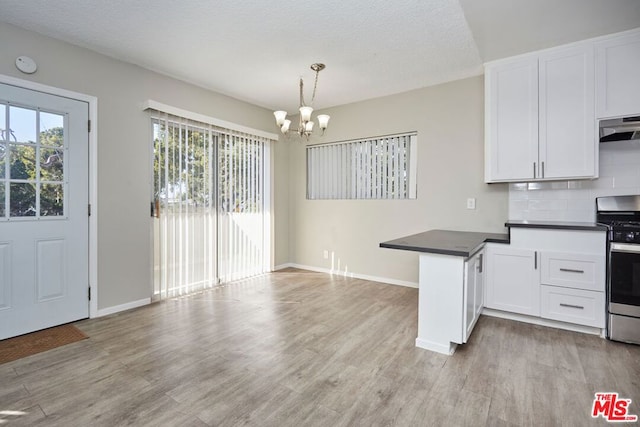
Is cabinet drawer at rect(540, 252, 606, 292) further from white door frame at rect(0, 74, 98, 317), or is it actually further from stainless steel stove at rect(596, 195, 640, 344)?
white door frame at rect(0, 74, 98, 317)

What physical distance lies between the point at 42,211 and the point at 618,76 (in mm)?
5327

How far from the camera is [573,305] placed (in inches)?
108

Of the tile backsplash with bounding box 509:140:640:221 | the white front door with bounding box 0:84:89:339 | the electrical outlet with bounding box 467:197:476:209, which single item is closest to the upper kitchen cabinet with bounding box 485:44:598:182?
the tile backsplash with bounding box 509:140:640:221

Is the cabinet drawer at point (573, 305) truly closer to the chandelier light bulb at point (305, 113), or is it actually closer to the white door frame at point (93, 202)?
the chandelier light bulb at point (305, 113)

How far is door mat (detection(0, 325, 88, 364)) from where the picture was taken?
237 centimetres

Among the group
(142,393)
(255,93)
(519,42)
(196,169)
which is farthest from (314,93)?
(142,393)

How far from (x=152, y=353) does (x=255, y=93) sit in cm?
341

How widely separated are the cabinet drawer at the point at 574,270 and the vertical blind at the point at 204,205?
12.2 ft

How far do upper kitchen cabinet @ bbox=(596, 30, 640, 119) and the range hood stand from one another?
A: 0.05m

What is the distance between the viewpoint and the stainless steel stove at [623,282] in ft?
8.07

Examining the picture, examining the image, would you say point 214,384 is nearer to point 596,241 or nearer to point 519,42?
point 596,241

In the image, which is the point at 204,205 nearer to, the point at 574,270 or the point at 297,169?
the point at 297,169

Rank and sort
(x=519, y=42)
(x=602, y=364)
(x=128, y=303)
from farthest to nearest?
(x=128, y=303) → (x=519, y=42) → (x=602, y=364)

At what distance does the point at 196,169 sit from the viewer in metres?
3.94
